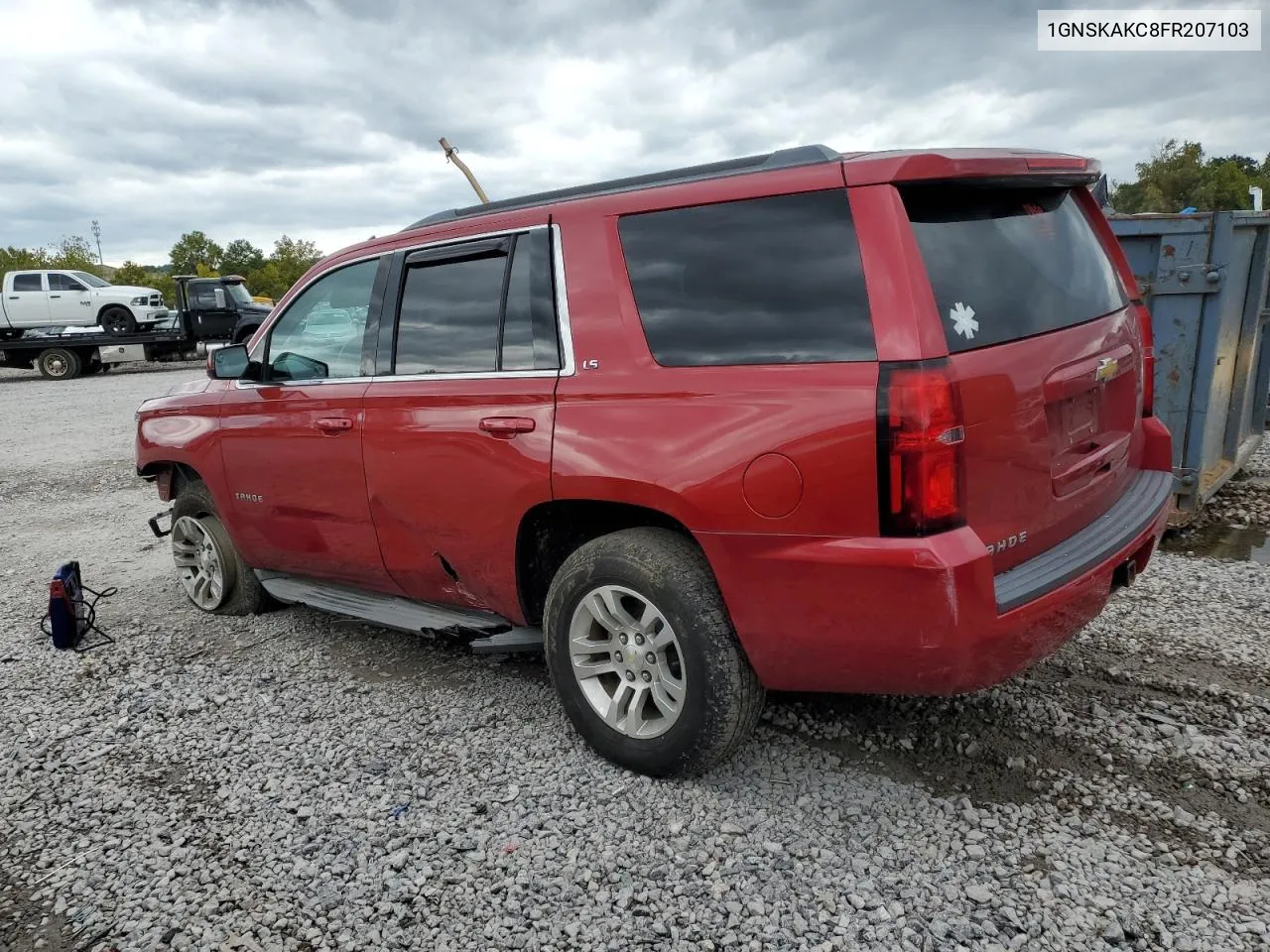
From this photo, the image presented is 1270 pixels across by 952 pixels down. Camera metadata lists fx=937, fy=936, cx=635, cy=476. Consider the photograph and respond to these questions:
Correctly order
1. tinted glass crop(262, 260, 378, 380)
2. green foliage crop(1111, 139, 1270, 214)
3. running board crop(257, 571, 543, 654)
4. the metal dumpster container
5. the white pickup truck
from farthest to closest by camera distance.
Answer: green foliage crop(1111, 139, 1270, 214) < the white pickup truck < the metal dumpster container < tinted glass crop(262, 260, 378, 380) < running board crop(257, 571, 543, 654)

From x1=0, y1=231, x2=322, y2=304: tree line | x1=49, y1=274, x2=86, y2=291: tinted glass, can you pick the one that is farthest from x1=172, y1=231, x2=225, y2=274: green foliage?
x1=49, y1=274, x2=86, y2=291: tinted glass

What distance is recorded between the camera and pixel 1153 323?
5.50 metres

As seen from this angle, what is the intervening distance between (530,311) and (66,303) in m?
25.1

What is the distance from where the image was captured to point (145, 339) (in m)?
23.1

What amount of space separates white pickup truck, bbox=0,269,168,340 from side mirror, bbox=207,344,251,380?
2186 centimetres

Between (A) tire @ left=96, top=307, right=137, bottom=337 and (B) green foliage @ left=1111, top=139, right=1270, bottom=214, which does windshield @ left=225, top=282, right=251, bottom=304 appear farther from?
(B) green foliage @ left=1111, top=139, right=1270, bottom=214

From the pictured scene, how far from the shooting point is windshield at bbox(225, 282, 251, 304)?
24625 mm

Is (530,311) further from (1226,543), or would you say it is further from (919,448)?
(1226,543)

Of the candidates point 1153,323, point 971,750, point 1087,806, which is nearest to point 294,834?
point 971,750

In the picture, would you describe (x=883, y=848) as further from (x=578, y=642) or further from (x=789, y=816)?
(x=578, y=642)

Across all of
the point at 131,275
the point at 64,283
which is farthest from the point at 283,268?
the point at 64,283

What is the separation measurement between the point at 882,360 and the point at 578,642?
140 cm

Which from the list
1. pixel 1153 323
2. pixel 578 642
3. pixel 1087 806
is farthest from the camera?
pixel 1153 323

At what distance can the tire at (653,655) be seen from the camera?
9.32 feet
